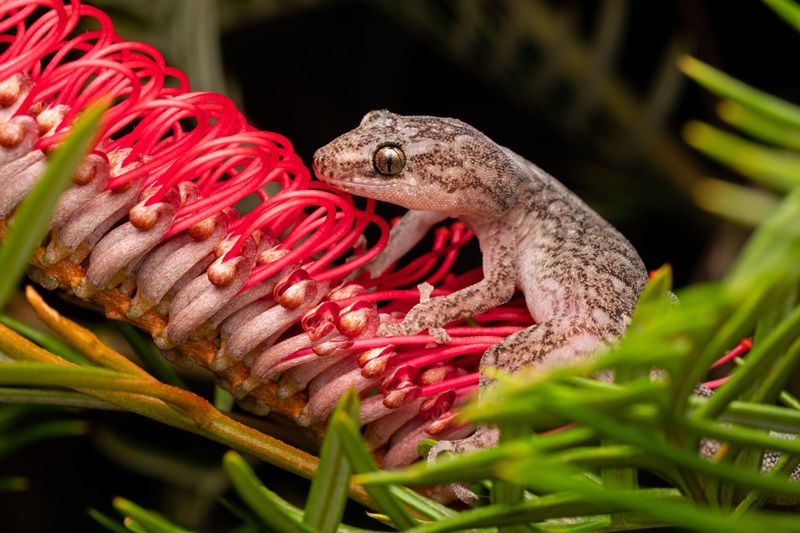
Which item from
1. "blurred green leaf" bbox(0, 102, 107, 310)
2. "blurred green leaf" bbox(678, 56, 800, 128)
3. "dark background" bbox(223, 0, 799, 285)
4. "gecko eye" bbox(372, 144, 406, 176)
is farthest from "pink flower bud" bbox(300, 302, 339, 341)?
"dark background" bbox(223, 0, 799, 285)

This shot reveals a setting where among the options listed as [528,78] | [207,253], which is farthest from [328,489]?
[528,78]

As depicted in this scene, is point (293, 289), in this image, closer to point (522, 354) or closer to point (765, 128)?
point (522, 354)

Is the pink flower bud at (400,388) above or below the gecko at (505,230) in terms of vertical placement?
below

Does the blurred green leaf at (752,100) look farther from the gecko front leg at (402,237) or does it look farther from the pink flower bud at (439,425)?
the gecko front leg at (402,237)

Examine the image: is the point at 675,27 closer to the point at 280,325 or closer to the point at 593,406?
the point at 280,325

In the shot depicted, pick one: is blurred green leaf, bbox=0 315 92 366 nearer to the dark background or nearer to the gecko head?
the gecko head

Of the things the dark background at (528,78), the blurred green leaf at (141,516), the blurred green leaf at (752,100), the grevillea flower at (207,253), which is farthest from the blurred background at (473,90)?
the blurred green leaf at (752,100)

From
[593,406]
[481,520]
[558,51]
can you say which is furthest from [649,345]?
[558,51]
